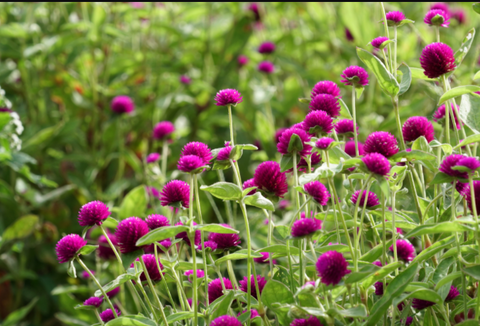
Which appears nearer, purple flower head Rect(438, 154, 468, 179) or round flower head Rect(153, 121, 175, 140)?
purple flower head Rect(438, 154, 468, 179)

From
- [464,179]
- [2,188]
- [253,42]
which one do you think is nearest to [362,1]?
[253,42]

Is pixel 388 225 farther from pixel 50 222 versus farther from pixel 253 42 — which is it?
pixel 253 42

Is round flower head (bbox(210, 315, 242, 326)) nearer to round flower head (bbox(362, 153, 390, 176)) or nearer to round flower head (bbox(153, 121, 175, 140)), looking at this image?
round flower head (bbox(362, 153, 390, 176))

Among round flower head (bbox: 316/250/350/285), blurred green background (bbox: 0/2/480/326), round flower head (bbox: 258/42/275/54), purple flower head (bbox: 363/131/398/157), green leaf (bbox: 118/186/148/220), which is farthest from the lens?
round flower head (bbox: 258/42/275/54)

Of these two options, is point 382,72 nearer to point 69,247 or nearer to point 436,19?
point 436,19

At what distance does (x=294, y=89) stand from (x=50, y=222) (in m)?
1.17

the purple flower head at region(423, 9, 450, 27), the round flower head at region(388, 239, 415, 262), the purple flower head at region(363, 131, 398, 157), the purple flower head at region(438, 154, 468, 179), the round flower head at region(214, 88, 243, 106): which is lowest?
the round flower head at region(388, 239, 415, 262)

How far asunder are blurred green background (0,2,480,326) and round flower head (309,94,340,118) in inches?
34.6

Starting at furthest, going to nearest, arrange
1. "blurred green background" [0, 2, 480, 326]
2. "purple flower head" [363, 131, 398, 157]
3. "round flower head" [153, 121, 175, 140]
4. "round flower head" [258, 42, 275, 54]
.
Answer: "round flower head" [258, 42, 275, 54], "blurred green background" [0, 2, 480, 326], "round flower head" [153, 121, 175, 140], "purple flower head" [363, 131, 398, 157]

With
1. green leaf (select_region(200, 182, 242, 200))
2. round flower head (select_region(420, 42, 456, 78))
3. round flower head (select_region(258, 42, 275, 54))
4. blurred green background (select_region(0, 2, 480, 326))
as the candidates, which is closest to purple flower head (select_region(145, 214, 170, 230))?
green leaf (select_region(200, 182, 242, 200))

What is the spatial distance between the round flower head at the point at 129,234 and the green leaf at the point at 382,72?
0.45 m

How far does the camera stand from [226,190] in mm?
777

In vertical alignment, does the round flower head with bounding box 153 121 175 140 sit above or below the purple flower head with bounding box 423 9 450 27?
below

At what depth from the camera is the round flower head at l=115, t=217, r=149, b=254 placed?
801 mm
